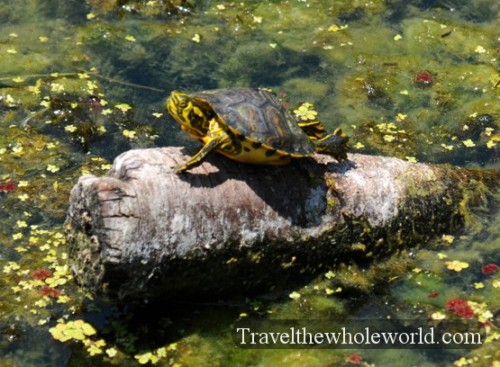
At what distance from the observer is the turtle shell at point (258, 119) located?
6.25m

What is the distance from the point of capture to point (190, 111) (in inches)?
250

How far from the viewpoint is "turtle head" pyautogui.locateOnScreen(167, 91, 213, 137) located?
6.35m

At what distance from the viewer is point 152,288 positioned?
616 cm

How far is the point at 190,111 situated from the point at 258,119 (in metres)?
0.50

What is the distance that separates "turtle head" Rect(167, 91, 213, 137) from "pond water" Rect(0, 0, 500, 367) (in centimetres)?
139

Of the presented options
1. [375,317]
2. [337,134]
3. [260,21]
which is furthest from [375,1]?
[375,317]

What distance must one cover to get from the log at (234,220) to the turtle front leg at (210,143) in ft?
0.32

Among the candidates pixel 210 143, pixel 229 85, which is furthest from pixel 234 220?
pixel 229 85

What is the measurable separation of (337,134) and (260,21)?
433cm

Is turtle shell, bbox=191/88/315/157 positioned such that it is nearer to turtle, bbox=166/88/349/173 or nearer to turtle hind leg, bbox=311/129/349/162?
turtle, bbox=166/88/349/173

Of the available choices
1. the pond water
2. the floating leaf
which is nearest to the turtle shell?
the pond water

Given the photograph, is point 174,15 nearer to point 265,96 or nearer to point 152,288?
point 265,96

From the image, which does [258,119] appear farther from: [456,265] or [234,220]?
[456,265]

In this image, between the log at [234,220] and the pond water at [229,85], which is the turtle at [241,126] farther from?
the pond water at [229,85]
